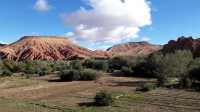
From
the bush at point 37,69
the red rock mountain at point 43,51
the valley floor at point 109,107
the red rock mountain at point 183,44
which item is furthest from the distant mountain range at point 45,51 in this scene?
the valley floor at point 109,107

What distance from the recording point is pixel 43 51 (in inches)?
6004

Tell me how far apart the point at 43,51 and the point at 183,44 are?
237 feet

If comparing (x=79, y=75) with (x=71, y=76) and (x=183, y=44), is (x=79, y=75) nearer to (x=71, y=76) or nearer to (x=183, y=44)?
(x=71, y=76)

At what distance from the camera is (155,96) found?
3297 cm

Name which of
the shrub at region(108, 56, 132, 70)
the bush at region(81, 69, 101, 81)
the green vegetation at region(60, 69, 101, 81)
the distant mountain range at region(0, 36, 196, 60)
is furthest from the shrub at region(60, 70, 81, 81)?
the distant mountain range at region(0, 36, 196, 60)

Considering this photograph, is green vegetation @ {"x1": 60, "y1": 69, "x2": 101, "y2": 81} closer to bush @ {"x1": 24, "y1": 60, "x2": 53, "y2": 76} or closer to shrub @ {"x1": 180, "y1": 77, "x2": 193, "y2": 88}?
bush @ {"x1": 24, "y1": 60, "x2": 53, "y2": 76}

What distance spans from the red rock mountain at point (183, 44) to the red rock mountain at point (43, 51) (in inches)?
2008

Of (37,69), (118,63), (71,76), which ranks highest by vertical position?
(118,63)

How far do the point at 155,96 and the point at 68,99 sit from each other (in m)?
7.46

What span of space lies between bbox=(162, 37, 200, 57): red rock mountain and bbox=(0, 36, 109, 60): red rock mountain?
51.0m

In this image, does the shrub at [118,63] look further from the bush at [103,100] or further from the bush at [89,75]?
the bush at [103,100]

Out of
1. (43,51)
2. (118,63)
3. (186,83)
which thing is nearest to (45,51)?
(43,51)

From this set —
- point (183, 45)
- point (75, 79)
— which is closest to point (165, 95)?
point (75, 79)

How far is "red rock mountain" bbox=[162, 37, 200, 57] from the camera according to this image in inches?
3441
